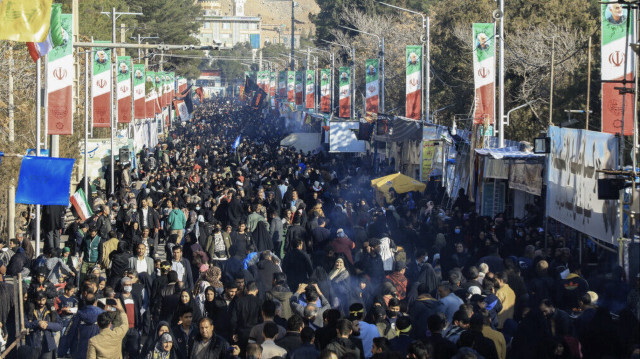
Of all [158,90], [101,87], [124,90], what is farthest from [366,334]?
[158,90]

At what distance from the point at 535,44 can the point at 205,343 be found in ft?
98.5

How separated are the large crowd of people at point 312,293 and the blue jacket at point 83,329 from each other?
0.6 inches

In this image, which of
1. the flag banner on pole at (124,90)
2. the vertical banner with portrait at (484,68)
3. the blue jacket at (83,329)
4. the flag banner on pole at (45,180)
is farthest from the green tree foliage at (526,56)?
the blue jacket at (83,329)

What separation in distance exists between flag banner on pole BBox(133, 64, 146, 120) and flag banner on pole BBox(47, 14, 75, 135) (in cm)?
2305

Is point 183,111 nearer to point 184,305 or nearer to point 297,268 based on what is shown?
point 297,268

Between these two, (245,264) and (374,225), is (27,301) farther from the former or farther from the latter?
(374,225)

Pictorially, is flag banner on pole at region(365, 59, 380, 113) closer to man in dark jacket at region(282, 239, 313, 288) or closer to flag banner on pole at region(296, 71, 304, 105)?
flag banner on pole at region(296, 71, 304, 105)

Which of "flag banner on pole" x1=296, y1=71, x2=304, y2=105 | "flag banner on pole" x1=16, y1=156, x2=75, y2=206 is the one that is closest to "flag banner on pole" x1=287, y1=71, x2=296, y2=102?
"flag banner on pole" x1=296, y1=71, x2=304, y2=105

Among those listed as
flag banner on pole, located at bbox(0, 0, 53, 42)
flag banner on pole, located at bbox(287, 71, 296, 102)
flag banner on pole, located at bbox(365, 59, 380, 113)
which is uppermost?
flag banner on pole, located at bbox(287, 71, 296, 102)

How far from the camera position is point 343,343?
820 cm

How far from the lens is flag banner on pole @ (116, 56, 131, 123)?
33.9 m

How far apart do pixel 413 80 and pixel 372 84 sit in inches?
378

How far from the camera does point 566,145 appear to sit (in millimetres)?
16188

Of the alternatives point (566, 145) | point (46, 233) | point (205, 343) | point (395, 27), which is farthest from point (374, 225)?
point (395, 27)
